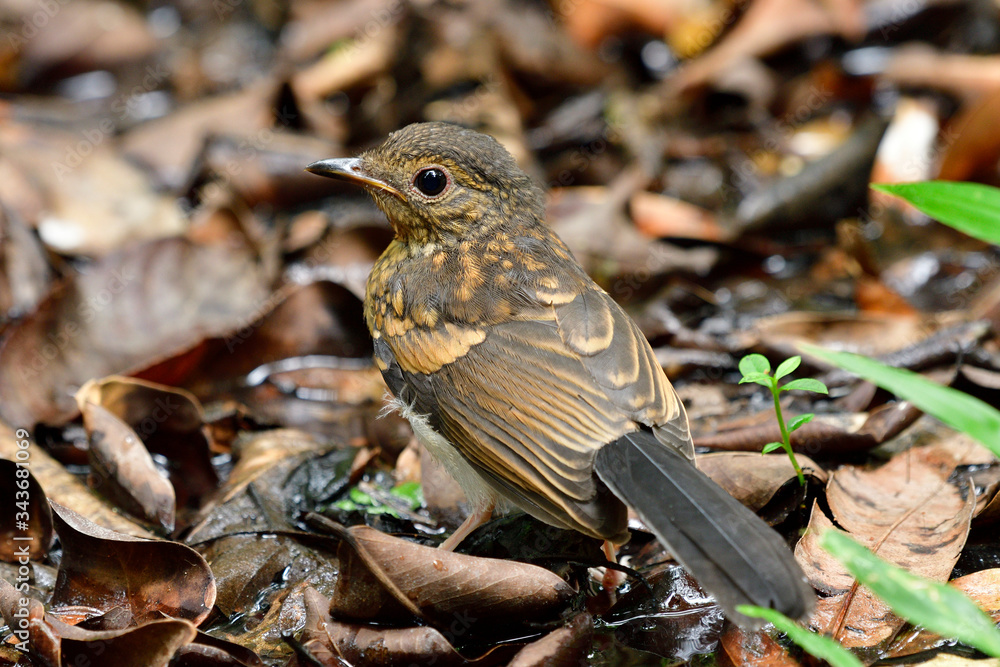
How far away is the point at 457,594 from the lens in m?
3.04

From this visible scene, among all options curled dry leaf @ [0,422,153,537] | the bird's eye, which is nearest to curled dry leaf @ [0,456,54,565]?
curled dry leaf @ [0,422,153,537]

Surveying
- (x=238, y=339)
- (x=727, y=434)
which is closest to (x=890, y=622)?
(x=727, y=434)

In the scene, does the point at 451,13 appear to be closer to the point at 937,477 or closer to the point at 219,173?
the point at 219,173

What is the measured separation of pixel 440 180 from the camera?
Result: 4156mm

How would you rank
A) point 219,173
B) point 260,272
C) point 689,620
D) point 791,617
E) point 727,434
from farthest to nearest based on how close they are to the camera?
point 219,173 < point 260,272 < point 727,434 < point 689,620 < point 791,617

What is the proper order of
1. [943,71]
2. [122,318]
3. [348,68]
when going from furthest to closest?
1. [348,68]
2. [943,71]
3. [122,318]

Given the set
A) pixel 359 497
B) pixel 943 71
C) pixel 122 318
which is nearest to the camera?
pixel 359 497

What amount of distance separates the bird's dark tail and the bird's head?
5.01ft

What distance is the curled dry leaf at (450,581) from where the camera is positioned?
3037 mm

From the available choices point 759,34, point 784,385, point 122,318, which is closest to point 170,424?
point 122,318

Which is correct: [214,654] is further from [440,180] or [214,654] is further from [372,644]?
[440,180]

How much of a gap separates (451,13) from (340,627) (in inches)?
249

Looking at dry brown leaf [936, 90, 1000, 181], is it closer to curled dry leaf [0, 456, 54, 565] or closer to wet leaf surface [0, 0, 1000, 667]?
wet leaf surface [0, 0, 1000, 667]

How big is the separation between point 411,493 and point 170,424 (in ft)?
3.72
